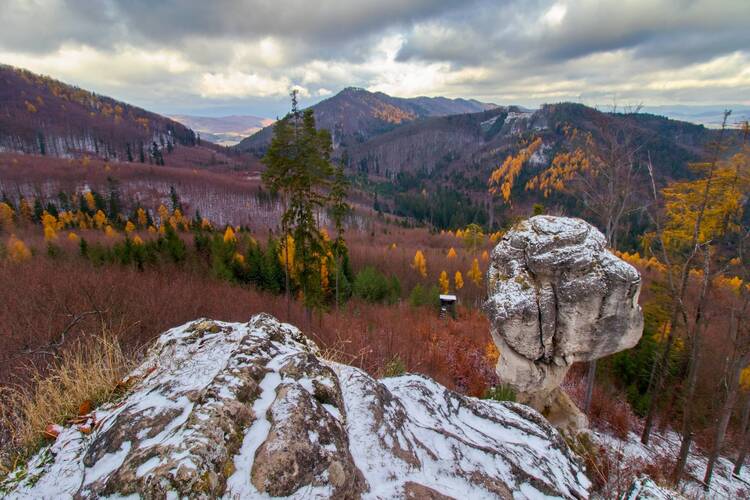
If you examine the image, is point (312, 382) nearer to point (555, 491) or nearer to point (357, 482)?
point (357, 482)

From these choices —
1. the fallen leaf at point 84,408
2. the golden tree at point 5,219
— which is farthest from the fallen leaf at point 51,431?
the golden tree at point 5,219

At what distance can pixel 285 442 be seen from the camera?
2.38 m

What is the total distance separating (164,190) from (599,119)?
123024 mm

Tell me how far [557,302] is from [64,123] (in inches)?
8417

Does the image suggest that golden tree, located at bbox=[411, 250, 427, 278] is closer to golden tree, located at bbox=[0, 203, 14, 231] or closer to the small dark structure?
the small dark structure

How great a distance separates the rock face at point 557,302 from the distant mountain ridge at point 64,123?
573 ft

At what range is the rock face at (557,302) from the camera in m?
8.09

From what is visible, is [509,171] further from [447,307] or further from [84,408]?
[84,408]

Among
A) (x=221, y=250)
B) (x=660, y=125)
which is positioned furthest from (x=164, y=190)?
(x=660, y=125)

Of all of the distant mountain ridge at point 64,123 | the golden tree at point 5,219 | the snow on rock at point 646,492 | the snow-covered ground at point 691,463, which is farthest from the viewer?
the distant mountain ridge at point 64,123

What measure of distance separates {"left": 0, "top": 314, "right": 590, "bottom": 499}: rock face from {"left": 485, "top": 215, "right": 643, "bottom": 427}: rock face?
5083mm

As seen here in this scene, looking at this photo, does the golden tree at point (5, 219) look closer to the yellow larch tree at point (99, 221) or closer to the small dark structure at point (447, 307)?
the yellow larch tree at point (99, 221)

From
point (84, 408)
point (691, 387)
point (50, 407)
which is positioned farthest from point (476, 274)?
point (50, 407)

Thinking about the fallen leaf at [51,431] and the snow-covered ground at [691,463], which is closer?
the fallen leaf at [51,431]
